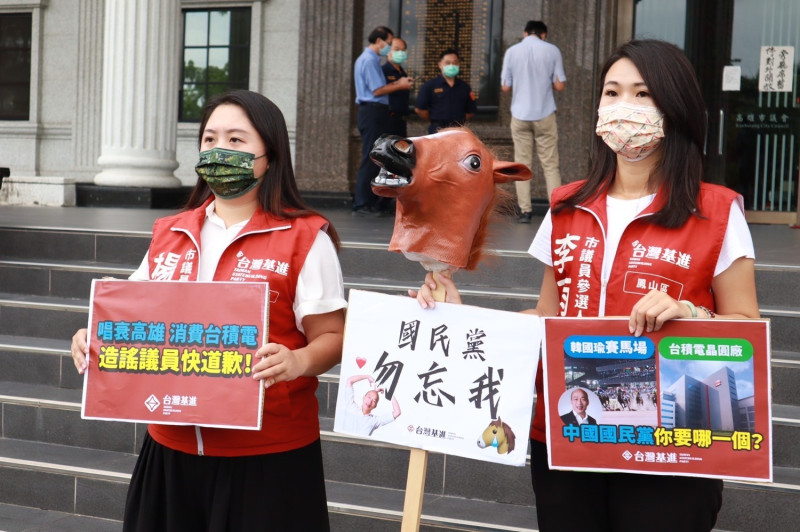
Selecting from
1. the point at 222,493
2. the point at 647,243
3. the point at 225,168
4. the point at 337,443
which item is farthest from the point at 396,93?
the point at 647,243

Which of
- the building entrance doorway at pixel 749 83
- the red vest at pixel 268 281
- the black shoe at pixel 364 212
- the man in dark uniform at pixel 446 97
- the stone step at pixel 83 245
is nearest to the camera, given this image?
the red vest at pixel 268 281

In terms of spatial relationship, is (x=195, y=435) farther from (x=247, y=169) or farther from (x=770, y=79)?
(x=770, y=79)

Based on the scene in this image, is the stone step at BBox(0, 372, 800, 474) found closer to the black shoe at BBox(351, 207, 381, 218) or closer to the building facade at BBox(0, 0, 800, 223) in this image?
the black shoe at BBox(351, 207, 381, 218)

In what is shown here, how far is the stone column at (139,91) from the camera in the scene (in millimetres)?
10094

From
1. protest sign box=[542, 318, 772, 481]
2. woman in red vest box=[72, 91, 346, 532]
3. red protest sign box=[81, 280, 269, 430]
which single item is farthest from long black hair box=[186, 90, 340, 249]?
protest sign box=[542, 318, 772, 481]

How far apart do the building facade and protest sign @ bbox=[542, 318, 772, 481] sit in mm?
7367

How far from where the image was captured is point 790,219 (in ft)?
32.9

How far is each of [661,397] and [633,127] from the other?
592 mm

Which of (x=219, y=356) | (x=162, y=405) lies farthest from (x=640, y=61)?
(x=162, y=405)

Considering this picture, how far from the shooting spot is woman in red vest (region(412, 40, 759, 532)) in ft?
6.88

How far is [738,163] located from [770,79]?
36.1 inches

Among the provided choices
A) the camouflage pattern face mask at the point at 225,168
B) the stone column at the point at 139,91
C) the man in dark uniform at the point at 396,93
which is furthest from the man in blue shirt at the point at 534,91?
the camouflage pattern face mask at the point at 225,168

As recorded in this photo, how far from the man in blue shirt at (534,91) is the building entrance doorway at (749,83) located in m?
1.90

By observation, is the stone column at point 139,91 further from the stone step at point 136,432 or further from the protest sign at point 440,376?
the protest sign at point 440,376
